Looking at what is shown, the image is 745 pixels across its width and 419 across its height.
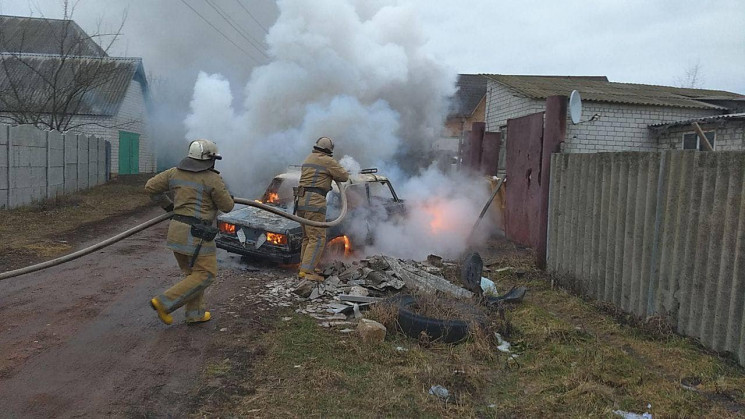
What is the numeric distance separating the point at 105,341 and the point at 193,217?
Answer: 1310 mm

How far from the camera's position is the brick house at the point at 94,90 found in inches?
756

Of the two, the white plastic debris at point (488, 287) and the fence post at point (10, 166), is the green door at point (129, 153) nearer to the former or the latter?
the fence post at point (10, 166)

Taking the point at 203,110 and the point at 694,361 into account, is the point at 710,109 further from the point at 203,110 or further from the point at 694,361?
the point at 203,110

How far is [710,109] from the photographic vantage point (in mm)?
13734

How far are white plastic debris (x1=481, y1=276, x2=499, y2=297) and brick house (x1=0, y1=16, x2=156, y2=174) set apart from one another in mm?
16172

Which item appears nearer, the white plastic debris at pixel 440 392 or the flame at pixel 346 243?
the white plastic debris at pixel 440 392

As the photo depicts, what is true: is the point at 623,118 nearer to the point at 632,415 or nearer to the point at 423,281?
the point at 423,281

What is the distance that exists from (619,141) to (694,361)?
10356 mm

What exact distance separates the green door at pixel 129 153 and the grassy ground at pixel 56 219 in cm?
466

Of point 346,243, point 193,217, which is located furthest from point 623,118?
point 193,217

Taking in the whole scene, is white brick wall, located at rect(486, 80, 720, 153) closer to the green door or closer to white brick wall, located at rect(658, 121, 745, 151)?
white brick wall, located at rect(658, 121, 745, 151)

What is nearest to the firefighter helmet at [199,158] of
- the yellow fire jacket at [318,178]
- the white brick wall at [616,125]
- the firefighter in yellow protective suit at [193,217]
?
the firefighter in yellow protective suit at [193,217]

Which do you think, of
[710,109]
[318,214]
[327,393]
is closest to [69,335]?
[327,393]

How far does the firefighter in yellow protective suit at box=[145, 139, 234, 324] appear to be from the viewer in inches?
195
